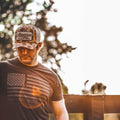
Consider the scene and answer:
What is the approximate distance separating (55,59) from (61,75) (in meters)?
1.25

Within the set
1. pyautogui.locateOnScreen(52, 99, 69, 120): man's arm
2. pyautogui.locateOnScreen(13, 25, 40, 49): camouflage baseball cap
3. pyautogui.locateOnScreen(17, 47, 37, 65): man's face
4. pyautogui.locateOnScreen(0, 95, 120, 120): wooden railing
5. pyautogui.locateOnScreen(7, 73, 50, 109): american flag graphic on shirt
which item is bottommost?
pyautogui.locateOnScreen(0, 95, 120, 120): wooden railing

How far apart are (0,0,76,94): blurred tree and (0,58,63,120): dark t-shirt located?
5.57 m

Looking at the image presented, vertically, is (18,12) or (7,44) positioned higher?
(18,12)

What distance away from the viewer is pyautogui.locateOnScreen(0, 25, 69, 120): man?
1914mm

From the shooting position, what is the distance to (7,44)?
307 inches

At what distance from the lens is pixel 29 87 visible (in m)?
1.99

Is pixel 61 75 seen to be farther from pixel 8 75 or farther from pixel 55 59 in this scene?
pixel 8 75

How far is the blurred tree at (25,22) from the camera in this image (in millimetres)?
7840

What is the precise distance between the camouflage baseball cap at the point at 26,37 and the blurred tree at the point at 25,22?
18.6 feet

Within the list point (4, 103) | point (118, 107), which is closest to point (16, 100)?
point (4, 103)

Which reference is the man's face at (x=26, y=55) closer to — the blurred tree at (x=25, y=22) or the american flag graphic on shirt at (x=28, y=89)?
the american flag graphic on shirt at (x=28, y=89)

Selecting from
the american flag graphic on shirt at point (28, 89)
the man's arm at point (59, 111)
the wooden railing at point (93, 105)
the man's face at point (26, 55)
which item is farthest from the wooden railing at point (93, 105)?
the man's face at point (26, 55)

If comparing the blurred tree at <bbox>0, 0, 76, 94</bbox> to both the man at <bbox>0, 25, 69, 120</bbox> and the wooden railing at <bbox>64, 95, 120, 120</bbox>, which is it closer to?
the wooden railing at <bbox>64, 95, 120, 120</bbox>

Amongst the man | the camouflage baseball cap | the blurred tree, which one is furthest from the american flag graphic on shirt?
the blurred tree
